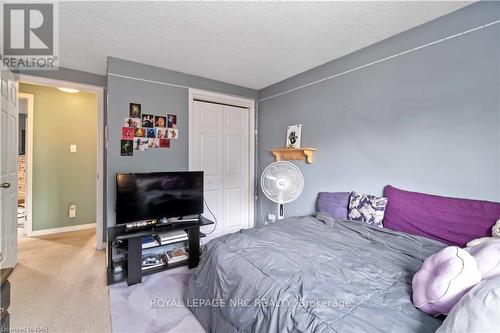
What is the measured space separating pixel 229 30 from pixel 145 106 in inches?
53.6

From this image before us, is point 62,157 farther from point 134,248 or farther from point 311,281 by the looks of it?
point 311,281

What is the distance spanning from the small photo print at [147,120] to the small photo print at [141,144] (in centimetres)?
18

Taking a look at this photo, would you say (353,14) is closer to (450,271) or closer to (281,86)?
(281,86)

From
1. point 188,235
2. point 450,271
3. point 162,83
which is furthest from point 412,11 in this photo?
point 188,235

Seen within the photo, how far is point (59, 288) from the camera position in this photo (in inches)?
85.2

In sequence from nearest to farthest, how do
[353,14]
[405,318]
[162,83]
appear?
[405,318], [353,14], [162,83]

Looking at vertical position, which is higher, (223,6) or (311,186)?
(223,6)

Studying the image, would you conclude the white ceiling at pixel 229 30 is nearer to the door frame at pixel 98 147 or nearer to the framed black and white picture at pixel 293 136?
the door frame at pixel 98 147

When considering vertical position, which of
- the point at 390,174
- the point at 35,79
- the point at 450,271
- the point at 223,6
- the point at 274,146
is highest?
the point at 223,6

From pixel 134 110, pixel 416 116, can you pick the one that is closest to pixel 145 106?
pixel 134 110

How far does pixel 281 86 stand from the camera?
332 centimetres

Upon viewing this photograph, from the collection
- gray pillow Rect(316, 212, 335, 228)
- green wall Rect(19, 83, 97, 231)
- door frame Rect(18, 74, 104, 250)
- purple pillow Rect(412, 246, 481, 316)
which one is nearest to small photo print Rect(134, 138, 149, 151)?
door frame Rect(18, 74, 104, 250)

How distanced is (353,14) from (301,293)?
200cm

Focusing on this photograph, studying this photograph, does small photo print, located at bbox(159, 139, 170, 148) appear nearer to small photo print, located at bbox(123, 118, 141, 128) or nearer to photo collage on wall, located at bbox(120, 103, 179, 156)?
photo collage on wall, located at bbox(120, 103, 179, 156)
